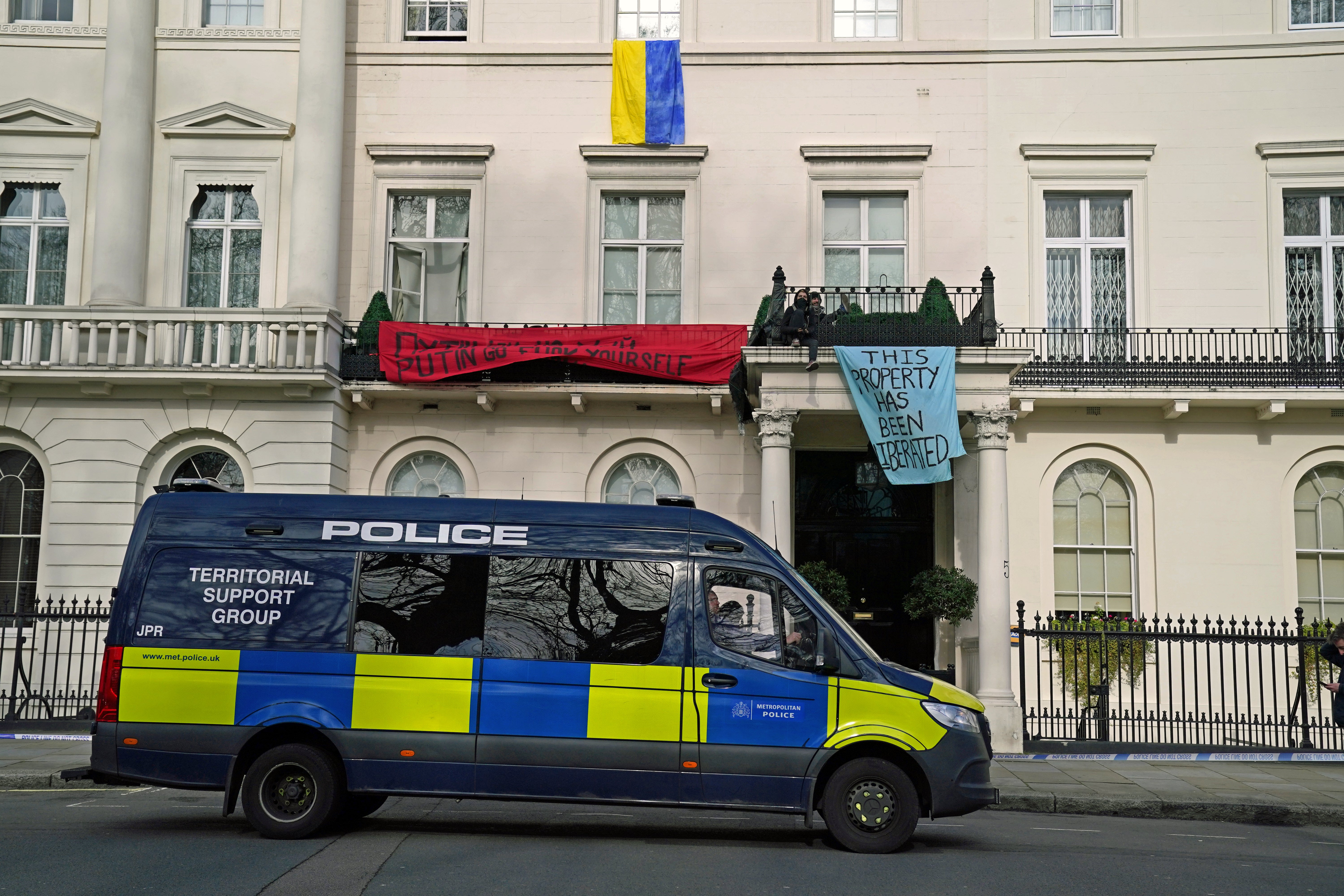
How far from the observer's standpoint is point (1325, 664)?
1756cm

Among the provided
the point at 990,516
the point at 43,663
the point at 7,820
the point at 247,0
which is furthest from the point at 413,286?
the point at 7,820

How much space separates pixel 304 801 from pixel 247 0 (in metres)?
15.9

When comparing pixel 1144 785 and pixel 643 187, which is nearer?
pixel 1144 785

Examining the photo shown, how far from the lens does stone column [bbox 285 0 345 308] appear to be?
746 inches

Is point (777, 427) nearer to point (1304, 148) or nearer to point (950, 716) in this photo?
point (950, 716)

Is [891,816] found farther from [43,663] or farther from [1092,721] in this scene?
[43,663]

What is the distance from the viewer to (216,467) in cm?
1902

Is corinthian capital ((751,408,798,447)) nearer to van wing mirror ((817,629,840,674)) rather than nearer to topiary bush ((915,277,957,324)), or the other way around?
topiary bush ((915,277,957,324))

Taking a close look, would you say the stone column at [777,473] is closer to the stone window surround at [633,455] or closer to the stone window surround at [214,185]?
the stone window surround at [633,455]

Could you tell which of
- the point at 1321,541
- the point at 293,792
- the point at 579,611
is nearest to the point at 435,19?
the point at 579,611

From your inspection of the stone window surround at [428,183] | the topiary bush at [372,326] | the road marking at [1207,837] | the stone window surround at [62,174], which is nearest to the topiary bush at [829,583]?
the road marking at [1207,837]

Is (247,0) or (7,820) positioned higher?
(247,0)

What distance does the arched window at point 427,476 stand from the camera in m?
19.7

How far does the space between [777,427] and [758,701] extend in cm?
832
